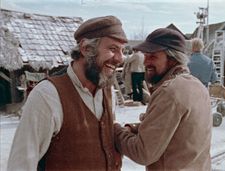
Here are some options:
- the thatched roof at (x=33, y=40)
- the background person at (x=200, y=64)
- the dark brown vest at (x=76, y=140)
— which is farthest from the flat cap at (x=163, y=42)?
the thatched roof at (x=33, y=40)

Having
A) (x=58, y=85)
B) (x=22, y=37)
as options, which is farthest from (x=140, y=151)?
(x=22, y=37)

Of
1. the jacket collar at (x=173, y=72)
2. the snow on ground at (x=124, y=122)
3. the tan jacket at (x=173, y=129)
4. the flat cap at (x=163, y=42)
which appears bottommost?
the snow on ground at (x=124, y=122)

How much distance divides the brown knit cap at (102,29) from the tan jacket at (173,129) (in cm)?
19

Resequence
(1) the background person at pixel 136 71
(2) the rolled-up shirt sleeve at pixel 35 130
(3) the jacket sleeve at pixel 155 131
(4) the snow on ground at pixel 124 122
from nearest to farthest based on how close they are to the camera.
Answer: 1. (2) the rolled-up shirt sleeve at pixel 35 130
2. (3) the jacket sleeve at pixel 155 131
3. (4) the snow on ground at pixel 124 122
4. (1) the background person at pixel 136 71

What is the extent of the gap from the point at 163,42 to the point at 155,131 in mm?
→ 255

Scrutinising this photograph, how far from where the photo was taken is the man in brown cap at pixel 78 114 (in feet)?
2.94

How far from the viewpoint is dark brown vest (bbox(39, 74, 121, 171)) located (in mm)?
939

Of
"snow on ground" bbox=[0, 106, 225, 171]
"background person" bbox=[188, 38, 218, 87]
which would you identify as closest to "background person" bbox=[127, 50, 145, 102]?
"snow on ground" bbox=[0, 106, 225, 171]

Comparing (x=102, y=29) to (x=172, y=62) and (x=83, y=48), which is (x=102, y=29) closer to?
(x=83, y=48)

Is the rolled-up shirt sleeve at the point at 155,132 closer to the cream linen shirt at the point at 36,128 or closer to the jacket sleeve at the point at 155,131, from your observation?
the jacket sleeve at the point at 155,131

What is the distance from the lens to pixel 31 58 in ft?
17.8

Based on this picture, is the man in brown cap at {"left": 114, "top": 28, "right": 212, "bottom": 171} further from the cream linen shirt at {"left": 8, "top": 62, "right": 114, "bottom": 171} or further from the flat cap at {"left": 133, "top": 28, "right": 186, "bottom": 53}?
the cream linen shirt at {"left": 8, "top": 62, "right": 114, "bottom": 171}

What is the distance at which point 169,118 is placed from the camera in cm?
100

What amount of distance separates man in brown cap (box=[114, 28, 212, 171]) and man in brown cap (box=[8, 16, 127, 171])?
→ 87mm
